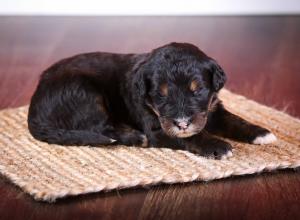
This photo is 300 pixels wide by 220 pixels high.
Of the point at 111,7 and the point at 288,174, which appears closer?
the point at 288,174

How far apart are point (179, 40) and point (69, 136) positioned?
6.62 ft

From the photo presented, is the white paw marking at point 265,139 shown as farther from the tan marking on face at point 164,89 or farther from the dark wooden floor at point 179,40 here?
the tan marking on face at point 164,89

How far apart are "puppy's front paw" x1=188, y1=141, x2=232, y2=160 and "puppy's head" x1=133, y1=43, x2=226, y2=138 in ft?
0.28

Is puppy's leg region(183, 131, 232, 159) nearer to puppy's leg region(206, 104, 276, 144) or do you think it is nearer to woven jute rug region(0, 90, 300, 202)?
woven jute rug region(0, 90, 300, 202)

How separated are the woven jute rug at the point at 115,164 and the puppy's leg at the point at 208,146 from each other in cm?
2

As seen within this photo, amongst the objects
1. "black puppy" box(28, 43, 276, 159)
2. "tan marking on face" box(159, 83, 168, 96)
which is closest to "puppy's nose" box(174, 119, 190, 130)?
"black puppy" box(28, 43, 276, 159)

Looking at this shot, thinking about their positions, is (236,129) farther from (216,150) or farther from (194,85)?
(194,85)

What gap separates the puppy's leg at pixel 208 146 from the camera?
99.0 inches

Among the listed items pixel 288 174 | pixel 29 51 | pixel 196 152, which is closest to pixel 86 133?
pixel 196 152

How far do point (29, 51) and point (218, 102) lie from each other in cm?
196

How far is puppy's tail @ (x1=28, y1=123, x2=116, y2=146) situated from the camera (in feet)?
8.68

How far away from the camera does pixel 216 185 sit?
7.91 feet

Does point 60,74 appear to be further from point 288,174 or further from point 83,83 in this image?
point 288,174

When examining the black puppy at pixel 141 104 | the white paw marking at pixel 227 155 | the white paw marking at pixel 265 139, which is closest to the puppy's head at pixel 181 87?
the black puppy at pixel 141 104
